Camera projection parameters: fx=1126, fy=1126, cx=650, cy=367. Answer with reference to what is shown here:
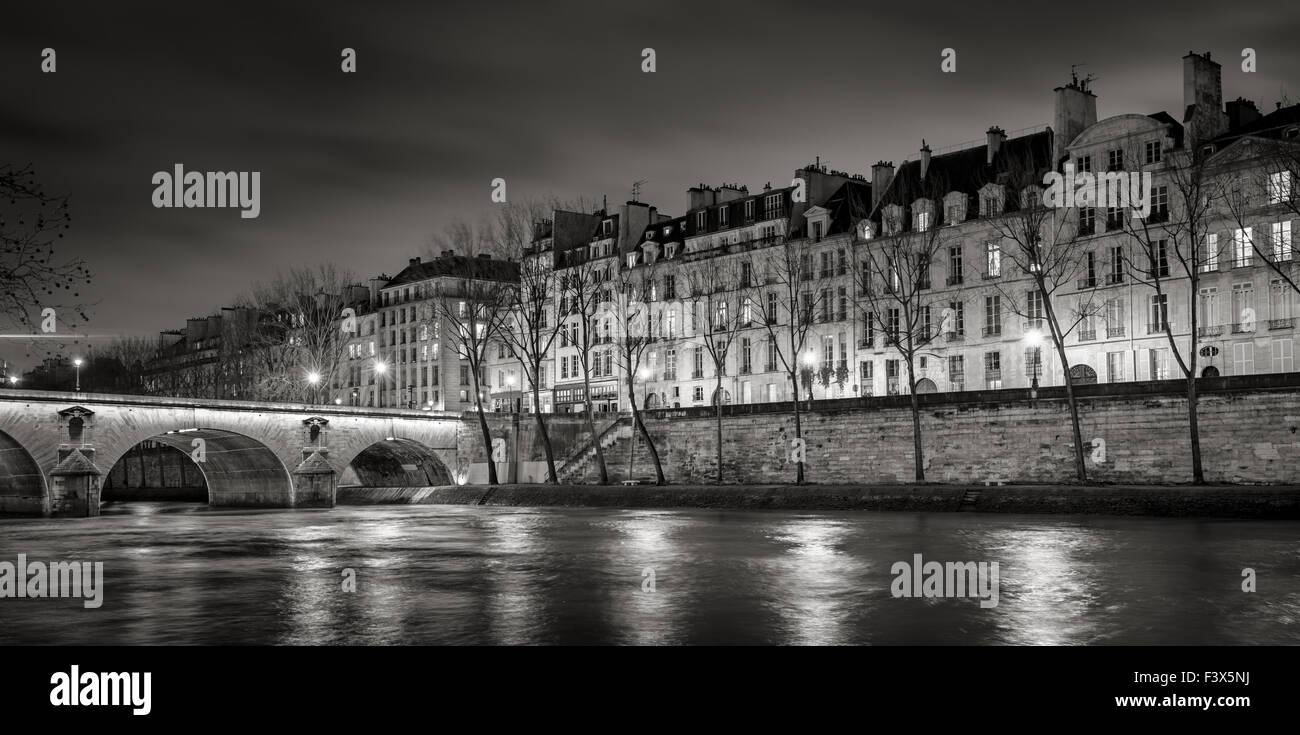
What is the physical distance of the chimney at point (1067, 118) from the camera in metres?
65.0

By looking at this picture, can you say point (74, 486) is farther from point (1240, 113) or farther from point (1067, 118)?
point (1240, 113)

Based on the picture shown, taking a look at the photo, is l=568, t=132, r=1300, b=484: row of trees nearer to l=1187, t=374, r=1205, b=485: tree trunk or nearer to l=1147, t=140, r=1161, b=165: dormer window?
l=1187, t=374, r=1205, b=485: tree trunk

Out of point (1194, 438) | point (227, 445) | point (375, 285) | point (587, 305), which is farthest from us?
point (375, 285)

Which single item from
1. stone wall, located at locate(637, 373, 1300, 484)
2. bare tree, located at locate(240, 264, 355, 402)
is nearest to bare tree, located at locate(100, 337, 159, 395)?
bare tree, located at locate(240, 264, 355, 402)

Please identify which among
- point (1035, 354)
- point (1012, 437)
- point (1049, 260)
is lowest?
point (1012, 437)

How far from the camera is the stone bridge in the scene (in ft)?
181

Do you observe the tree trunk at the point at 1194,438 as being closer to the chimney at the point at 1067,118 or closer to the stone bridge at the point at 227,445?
the chimney at the point at 1067,118

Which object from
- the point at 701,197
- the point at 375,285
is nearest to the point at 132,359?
the point at 375,285

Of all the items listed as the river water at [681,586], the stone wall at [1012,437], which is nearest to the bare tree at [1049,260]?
the stone wall at [1012,437]

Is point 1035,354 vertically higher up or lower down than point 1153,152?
lower down

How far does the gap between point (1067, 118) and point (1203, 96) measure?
7982 millimetres

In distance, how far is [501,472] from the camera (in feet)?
244

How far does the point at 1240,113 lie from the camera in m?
59.9

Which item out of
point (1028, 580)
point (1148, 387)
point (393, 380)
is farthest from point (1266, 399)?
point (393, 380)
